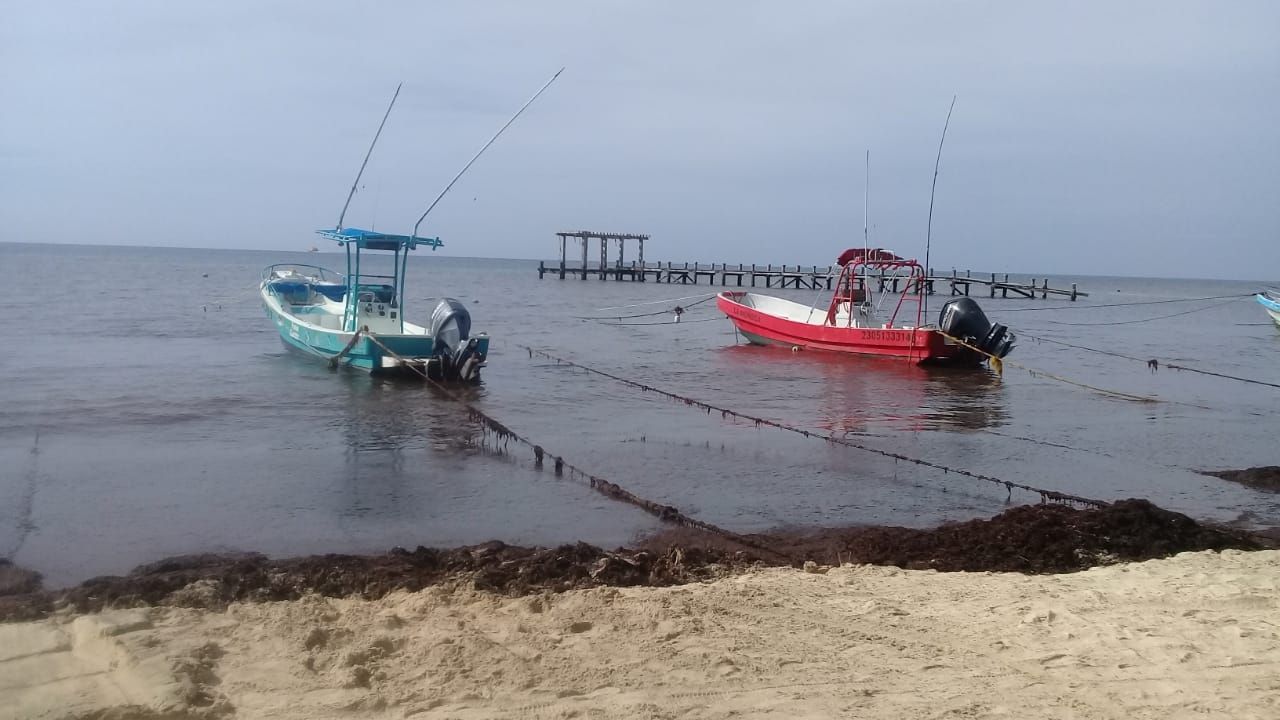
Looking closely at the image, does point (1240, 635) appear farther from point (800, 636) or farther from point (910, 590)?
point (800, 636)

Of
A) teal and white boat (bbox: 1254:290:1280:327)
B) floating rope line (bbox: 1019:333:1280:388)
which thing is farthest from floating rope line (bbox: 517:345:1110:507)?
teal and white boat (bbox: 1254:290:1280:327)

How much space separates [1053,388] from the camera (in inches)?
698

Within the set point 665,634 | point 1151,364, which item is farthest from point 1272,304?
point 665,634

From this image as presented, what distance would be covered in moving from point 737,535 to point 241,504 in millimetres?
4276

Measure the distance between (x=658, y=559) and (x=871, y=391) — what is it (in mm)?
11521

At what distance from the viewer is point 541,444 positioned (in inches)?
441

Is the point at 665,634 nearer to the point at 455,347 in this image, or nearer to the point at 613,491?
the point at 613,491

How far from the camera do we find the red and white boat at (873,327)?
67.5ft

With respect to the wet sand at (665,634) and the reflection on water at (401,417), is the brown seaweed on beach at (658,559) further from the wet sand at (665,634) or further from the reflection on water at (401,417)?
the reflection on water at (401,417)

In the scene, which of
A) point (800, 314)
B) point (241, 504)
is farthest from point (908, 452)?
point (800, 314)

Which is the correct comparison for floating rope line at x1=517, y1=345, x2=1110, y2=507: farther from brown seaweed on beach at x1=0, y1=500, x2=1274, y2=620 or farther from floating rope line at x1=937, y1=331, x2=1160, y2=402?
floating rope line at x1=937, y1=331, x2=1160, y2=402

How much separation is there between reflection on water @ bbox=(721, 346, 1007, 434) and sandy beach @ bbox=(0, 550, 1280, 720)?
7.45 m

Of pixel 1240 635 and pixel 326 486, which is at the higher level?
pixel 1240 635

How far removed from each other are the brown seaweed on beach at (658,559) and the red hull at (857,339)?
1339 centimetres
